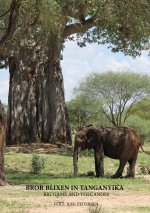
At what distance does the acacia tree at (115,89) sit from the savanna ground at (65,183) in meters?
38.1

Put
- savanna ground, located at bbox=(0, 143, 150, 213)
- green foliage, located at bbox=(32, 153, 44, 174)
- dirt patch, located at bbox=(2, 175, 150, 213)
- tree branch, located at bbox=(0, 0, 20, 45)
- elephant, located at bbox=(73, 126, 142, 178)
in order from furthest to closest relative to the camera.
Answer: green foliage, located at bbox=(32, 153, 44, 174) < elephant, located at bbox=(73, 126, 142, 178) < tree branch, located at bbox=(0, 0, 20, 45) < savanna ground, located at bbox=(0, 143, 150, 213) < dirt patch, located at bbox=(2, 175, 150, 213)

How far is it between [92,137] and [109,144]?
0.61 metres

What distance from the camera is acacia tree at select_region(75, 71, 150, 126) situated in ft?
196

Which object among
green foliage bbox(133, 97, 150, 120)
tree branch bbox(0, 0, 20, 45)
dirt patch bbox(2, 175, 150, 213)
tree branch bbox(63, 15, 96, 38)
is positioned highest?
tree branch bbox(63, 15, 96, 38)

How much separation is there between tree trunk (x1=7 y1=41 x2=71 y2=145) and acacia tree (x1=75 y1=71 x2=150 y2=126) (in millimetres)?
30802

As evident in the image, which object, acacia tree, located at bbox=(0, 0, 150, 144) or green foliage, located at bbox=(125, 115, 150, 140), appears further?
green foliage, located at bbox=(125, 115, 150, 140)

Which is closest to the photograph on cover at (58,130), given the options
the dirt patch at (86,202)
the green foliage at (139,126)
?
the dirt patch at (86,202)

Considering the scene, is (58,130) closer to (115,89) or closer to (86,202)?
(86,202)

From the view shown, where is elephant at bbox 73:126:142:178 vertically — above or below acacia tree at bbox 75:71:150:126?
below

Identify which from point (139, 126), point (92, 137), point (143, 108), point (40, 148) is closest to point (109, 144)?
point (92, 137)

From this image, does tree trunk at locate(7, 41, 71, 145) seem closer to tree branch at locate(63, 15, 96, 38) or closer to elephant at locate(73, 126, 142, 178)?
tree branch at locate(63, 15, 96, 38)

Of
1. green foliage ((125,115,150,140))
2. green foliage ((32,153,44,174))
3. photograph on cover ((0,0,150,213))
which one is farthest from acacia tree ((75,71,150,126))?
green foliage ((32,153,44,174))

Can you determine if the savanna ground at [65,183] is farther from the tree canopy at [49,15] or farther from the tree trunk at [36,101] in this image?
the tree trunk at [36,101]

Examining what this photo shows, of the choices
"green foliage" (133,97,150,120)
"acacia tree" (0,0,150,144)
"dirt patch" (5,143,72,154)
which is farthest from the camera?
"green foliage" (133,97,150,120)
